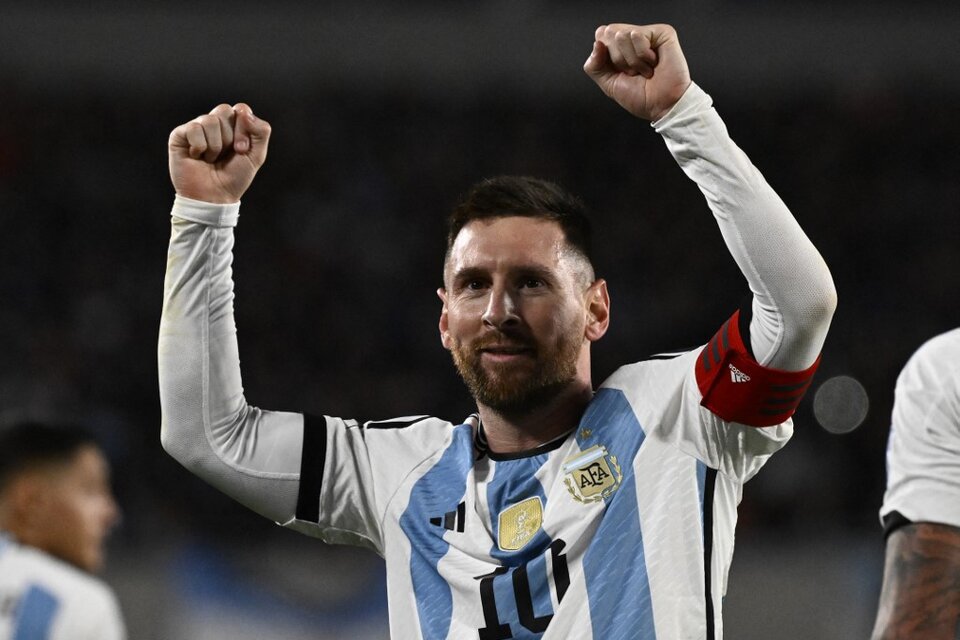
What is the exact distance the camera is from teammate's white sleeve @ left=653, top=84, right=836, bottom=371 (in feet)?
7.83

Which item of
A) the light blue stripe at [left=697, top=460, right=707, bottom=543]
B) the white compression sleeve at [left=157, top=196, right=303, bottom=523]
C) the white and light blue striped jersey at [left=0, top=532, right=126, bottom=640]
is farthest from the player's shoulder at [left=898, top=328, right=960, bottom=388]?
the white and light blue striped jersey at [left=0, top=532, right=126, bottom=640]

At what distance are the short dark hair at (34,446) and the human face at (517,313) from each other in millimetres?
935

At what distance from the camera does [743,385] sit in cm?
248

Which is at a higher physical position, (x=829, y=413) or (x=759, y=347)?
(x=759, y=347)

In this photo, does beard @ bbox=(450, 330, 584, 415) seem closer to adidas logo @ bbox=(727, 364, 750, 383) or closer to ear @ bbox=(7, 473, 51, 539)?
adidas logo @ bbox=(727, 364, 750, 383)

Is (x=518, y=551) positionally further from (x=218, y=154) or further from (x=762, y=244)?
(x=218, y=154)

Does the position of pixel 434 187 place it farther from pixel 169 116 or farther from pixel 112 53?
pixel 112 53

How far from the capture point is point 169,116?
42.8 feet

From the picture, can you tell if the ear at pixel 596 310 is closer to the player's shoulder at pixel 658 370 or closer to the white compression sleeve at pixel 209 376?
the player's shoulder at pixel 658 370

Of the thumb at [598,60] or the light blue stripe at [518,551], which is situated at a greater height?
the thumb at [598,60]

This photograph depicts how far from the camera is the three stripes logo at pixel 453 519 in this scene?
9.18 ft

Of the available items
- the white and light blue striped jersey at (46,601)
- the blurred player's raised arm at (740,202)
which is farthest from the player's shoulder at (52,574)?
the blurred player's raised arm at (740,202)

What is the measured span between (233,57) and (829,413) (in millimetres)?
7674

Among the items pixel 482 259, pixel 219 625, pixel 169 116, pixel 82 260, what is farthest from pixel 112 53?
pixel 482 259
